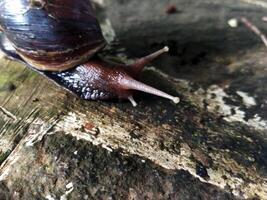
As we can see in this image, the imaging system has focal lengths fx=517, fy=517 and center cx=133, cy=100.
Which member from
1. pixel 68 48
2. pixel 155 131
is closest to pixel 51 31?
pixel 68 48

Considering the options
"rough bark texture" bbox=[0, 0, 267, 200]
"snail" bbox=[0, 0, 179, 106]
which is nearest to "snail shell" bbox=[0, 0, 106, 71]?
"snail" bbox=[0, 0, 179, 106]

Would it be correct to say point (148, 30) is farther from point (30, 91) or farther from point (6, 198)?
point (6, 198)

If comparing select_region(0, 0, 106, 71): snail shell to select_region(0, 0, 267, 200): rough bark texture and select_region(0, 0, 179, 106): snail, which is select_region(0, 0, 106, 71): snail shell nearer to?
select_region(0, 0, 179, 106): snail

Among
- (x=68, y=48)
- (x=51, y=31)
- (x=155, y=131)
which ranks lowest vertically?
(x=155, y=131)

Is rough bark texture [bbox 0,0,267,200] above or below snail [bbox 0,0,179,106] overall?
below

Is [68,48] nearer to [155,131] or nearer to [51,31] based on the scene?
[51,31]

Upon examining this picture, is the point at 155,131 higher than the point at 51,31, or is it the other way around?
the point at 51,31

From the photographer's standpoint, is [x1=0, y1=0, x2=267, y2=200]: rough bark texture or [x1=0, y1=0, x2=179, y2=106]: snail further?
[x1=0, y1=0, x2=179, y2=106]: snail

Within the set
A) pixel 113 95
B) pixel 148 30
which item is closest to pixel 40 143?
pixel 113 95
